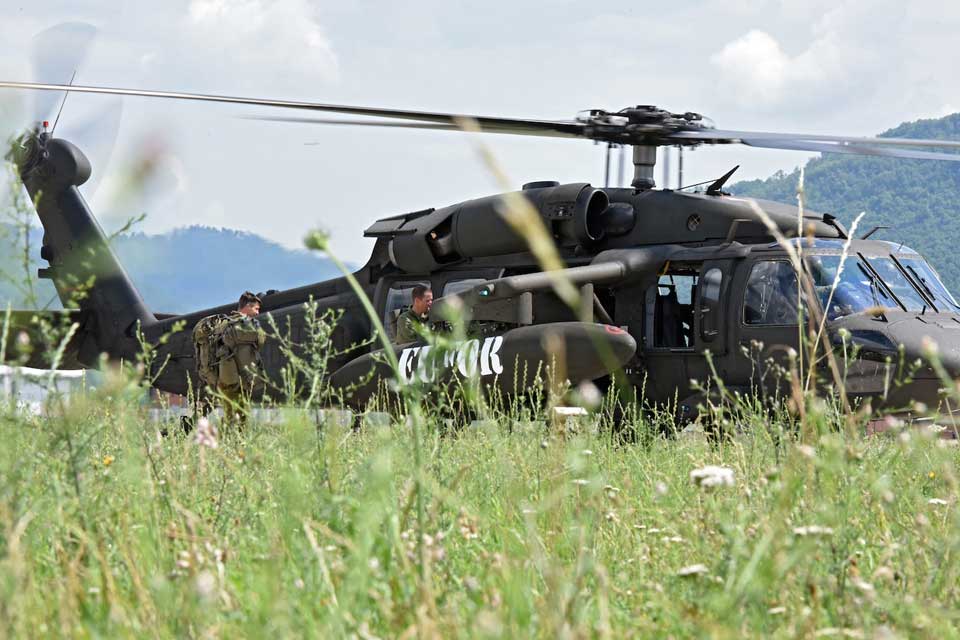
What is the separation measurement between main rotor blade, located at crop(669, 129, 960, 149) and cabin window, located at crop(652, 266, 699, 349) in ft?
3.78

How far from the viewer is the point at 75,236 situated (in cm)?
1448

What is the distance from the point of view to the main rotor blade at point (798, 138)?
7793 millimetres

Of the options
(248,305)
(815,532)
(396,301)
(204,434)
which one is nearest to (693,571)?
(815,532)

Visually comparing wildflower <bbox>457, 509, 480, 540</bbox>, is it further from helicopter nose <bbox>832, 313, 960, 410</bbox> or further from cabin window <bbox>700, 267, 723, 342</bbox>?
cabin window <bbox>700, 267, 723, 342</bbox>

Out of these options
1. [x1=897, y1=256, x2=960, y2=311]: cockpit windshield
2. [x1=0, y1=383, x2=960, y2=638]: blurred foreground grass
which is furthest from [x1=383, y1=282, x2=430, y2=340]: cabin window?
[x1=0, y1=383, x2=960, y2=638]: blurred foreground grass

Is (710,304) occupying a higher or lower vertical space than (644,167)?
lower

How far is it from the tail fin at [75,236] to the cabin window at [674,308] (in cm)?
734

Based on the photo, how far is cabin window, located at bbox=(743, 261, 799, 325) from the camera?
8.46m

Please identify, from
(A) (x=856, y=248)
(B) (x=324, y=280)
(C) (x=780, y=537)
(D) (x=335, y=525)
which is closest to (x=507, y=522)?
(D) (x=335, y=525)

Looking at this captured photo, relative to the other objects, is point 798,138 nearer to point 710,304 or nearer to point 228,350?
point 710,304

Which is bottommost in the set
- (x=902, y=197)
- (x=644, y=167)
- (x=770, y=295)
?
(x=770, y=295)

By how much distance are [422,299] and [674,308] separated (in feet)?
7.55

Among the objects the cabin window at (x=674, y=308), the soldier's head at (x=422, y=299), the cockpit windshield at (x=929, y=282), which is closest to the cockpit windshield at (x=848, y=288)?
the cockpit windshield at (x=929, y=282)

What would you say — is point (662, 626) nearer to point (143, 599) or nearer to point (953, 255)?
point (143, 599)
